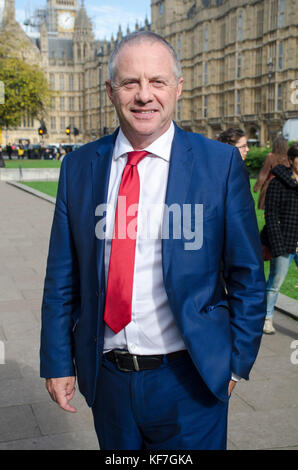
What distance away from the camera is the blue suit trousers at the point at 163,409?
1686mm

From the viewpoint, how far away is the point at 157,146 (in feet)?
5.75

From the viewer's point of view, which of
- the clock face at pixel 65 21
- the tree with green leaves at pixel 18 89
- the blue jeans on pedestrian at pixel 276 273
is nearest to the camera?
the blue jeans on pedestrian at pixel 276 273

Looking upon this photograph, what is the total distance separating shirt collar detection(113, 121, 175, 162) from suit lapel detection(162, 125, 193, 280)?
0.10ft

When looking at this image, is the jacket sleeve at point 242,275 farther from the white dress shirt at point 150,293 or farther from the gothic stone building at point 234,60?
the gothic stone building at point 234,60

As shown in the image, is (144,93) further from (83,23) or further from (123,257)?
(83,23)

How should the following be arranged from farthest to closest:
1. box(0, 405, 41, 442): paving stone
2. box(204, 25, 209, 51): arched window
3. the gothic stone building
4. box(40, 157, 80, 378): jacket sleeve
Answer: box(204, 25, 209, 51): arched window
the gothic stone building
box(0, 405, 41, 442): paving stone
box(40, 157, 80, 378): jacket sleeve

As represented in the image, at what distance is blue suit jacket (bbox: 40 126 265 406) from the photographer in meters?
1.68

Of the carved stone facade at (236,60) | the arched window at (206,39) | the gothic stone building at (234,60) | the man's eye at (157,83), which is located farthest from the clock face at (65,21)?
the man's eye at (157,83)

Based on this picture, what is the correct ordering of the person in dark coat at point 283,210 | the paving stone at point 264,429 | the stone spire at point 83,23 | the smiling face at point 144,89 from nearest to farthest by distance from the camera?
the smiling face at point 144,89, the paving stone at point 264,429, the person in dark coat at point 283,210, the stone spire at point 83,23

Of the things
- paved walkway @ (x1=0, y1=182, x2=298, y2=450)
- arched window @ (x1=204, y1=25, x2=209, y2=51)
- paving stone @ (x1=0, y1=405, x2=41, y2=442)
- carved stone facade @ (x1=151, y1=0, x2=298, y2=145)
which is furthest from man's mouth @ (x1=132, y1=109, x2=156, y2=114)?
arched window @ (x1=204, y1=25, x2=209, y2=51)

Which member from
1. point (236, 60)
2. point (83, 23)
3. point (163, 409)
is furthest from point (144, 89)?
point (83, 23)

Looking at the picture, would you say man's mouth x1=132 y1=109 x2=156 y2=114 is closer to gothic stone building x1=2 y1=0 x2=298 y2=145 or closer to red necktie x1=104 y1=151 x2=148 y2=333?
red necktie x1=104 y1=151 x2=148 y2=333

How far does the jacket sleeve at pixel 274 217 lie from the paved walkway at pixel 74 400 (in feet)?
2.66
